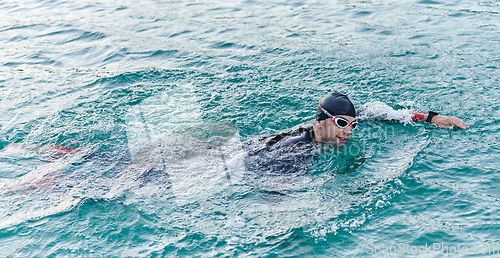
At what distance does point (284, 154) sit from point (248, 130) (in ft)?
4.99

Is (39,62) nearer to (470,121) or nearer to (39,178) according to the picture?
(39,178)

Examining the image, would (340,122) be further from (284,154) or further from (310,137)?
(284,154)

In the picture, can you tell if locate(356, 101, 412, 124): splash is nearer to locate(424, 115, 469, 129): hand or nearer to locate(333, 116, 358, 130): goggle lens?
locate(424, 115, 469, 129): hand

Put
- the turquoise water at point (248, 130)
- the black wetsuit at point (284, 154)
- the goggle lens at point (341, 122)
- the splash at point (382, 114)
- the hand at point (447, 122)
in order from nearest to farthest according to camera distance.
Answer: the turquoise water at point (248, 130)
the goggle lens at point (341, 122)
the black wetsuit at point (284, 154)
the hand at point (447, 122)
the splash at point (382, 114)

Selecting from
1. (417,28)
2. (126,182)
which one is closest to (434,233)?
(126,182)

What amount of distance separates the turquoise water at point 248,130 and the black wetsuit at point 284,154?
0.19 meters

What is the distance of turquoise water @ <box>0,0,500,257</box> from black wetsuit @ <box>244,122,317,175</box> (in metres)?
0.19

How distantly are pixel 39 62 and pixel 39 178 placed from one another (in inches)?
246

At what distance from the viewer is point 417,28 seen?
10.4m

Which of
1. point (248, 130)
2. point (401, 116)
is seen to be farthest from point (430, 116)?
point (248, 130)

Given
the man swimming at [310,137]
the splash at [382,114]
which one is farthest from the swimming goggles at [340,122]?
the splash at [382,114]

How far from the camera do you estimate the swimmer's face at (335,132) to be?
5113mm

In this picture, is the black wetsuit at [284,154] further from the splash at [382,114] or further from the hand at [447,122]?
the hand at [447,122]

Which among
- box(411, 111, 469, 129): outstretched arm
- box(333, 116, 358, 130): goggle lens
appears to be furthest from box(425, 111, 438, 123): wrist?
box(333, 116, 358, 130): goggle lens
